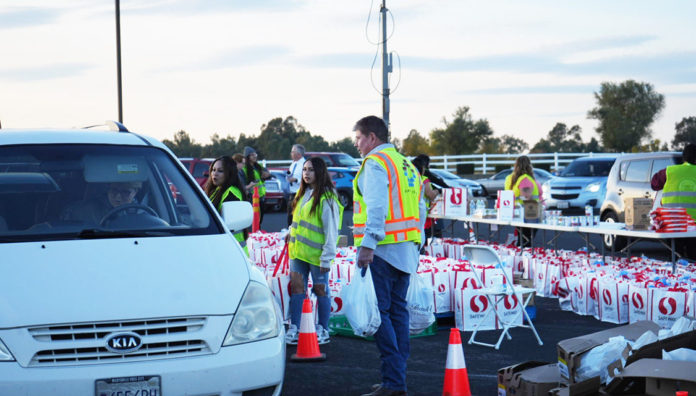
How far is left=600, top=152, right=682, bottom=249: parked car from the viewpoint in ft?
50.9

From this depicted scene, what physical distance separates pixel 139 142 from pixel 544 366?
312 cm

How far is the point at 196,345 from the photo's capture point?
427 centimetres

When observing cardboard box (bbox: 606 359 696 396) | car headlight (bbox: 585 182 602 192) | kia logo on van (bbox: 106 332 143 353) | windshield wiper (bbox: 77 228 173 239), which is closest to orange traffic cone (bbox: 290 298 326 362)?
windshield wiper (bbox: 77 228 173 239)

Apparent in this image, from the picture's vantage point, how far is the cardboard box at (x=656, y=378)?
445 cm

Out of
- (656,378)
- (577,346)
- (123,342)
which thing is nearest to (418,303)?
(577,346)

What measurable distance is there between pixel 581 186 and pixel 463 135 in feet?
147

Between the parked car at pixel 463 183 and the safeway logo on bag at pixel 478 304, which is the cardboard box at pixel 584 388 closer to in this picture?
the safeway logo on bag at pixel 478 304

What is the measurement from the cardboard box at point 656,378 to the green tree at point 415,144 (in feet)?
207

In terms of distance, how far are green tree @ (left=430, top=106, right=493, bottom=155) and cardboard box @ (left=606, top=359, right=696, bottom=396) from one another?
206 ft

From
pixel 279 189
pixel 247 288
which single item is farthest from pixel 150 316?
pixel 279 189

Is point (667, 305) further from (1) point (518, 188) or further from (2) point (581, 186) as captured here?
(2) point (581, 186)

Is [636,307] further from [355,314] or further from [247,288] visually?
[247,288]

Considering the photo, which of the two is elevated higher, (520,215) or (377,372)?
(520,215)

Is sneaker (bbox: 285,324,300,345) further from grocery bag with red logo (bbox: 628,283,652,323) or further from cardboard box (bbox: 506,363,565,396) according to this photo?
grocery bag with red logo (bbox: 628,283,652,323)
